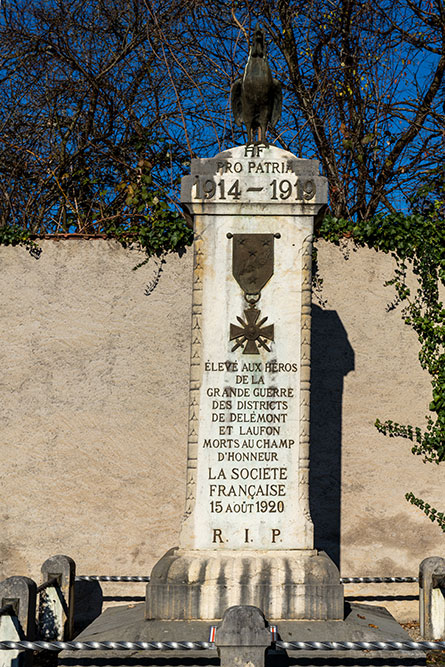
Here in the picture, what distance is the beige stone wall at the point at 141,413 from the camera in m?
8.12

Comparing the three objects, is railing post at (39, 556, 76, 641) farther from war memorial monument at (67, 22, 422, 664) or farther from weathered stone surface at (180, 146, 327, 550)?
weathered stone surface at (180, 146, 327, 550)

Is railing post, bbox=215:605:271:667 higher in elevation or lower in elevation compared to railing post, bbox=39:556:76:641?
higher

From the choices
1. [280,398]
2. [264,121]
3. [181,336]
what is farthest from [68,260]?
[280,398]

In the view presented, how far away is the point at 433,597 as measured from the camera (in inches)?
262

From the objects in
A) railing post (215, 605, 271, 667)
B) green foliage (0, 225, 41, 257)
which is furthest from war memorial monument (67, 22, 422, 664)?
green foliage (0, 225, 41, 257)

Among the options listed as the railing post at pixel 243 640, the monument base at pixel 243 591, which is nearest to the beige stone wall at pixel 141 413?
the monument base at pixel 243 591

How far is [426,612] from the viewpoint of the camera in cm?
670

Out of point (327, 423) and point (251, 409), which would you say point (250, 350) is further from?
point (327, 423)

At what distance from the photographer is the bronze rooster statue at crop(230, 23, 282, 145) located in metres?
6.36

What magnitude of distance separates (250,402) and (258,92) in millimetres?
2718

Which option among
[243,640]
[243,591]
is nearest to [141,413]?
[243,591]

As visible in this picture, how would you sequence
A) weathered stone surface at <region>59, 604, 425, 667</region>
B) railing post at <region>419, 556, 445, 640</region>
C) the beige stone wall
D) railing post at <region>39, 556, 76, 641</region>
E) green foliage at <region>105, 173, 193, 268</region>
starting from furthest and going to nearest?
1. green foliage at <region>105, 173, 193, 268</region>
2. the beige stone wall
3. railing post at <region>39, 556, 76, 641</region>
4. railing post at <region>419, 556, 445, 640</region>
5. weathered stone surface at <region>59, 604, 425, 667</region>

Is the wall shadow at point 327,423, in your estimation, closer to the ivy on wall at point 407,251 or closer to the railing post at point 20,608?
the ivy on wall at point 407,251

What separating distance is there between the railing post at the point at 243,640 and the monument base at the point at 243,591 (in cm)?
125
